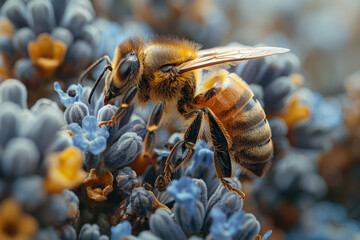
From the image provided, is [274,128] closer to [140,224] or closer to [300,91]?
[300,91]

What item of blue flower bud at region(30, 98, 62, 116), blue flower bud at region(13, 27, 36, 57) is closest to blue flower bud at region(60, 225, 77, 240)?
blue flower bud at region(30, 98, 62, 116)

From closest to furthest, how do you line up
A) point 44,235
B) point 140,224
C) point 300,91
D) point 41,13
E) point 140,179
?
point 44,235, point 140,224, point 140,179, point 41,13, point 300,91

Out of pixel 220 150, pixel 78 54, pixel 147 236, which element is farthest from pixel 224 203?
pixel 78 54

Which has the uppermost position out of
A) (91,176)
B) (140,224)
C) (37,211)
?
(37,211)

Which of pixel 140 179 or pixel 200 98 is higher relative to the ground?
pixel 200 98

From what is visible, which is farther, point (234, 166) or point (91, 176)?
point (234, 166)

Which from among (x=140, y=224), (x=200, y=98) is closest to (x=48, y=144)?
(x=140, y=224)

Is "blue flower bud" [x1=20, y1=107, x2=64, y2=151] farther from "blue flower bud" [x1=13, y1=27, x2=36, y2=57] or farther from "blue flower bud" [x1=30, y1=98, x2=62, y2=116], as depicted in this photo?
"blue flower bud" [x1=13, y1=27, x2=36, y2=57]
